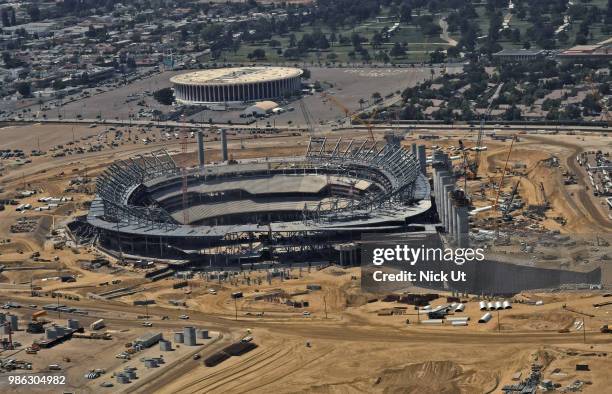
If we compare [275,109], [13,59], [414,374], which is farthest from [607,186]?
[13,59]

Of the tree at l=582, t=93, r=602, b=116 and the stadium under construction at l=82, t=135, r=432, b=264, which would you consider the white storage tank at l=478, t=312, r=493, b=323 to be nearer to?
the stadium under construction at l=82, t=135, r=432, b=264

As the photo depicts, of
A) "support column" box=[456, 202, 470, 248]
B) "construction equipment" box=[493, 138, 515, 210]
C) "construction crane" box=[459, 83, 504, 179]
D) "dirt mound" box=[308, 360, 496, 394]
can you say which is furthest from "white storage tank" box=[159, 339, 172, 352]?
"construction crane" box=[459, 83, 504, 179]

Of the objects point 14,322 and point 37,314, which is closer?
point 14,322

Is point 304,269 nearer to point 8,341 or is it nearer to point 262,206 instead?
point 262,206

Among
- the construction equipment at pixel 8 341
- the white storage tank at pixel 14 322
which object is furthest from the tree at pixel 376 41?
the construction equipment at pixel 8 341

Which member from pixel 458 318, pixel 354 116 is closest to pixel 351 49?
pixel 354 116

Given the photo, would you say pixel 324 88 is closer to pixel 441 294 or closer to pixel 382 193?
pixel 382 193
